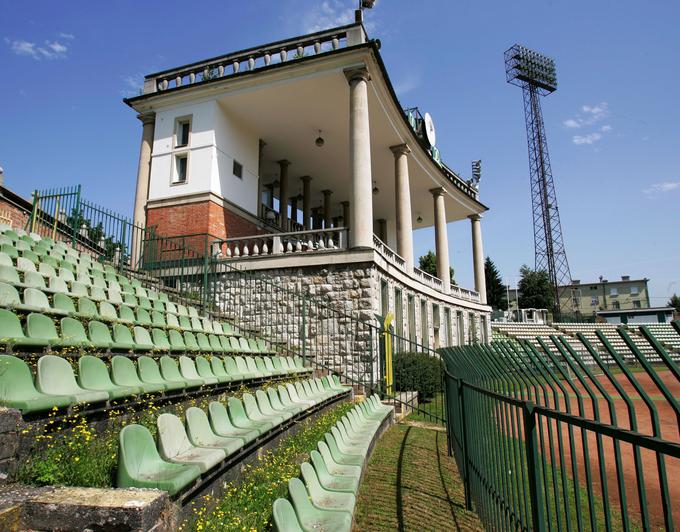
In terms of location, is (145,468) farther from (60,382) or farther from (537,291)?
(537,291)

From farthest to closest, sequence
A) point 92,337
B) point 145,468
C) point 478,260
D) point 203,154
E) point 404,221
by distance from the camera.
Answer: point 478,260 < point 404,221 < point 203,154 < point 92,337 < point 145,468

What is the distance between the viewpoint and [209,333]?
29.7ft

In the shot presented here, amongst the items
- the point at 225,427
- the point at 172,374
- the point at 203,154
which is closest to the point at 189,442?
the point at 225,427

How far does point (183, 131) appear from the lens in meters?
17.6

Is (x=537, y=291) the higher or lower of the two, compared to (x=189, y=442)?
higher

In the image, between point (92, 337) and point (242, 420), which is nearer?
point (242, 420)

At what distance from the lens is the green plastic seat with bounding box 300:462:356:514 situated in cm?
329

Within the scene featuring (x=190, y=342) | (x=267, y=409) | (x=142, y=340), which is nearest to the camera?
(x=267, y=409)

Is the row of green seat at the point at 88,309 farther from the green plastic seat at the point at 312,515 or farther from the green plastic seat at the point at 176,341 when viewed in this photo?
the green plastic seat at the point at 312,515

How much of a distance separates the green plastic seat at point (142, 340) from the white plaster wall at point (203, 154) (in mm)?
10577

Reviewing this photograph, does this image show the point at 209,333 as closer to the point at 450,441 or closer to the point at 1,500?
the point at 450,441

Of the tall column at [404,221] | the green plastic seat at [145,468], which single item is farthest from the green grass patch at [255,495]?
the tall column at [404,221]

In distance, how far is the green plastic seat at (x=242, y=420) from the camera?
454 centimetres

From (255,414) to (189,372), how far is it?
3.87 ft
